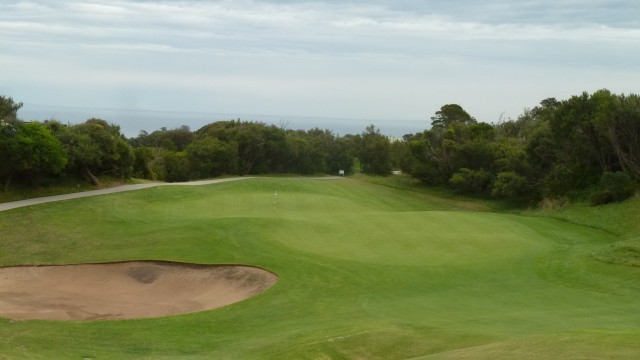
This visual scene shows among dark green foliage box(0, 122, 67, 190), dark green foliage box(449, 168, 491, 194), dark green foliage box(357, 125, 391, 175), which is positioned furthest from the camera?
dark green foliage box(357, 125, 391, 175)

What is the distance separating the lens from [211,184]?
179 ft

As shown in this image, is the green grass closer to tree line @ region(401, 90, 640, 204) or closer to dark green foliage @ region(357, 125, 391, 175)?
tree line @ region(401, 90, 640, 204)

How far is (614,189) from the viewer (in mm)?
43344

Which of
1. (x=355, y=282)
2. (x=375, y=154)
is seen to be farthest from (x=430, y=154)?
(x=355, y=282)

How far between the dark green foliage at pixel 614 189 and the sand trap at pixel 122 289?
3048 cm

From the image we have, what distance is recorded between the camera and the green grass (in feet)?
45.8

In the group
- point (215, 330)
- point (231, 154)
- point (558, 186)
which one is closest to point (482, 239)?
point (215, 330)

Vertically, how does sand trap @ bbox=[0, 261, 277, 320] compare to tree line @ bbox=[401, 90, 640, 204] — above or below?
below

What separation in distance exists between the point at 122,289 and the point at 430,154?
51.5 m

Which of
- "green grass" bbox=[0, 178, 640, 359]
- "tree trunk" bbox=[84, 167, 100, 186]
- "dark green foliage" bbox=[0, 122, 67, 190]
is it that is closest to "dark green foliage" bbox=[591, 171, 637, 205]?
"green grass" bbox=[0, 178, 640, 359]

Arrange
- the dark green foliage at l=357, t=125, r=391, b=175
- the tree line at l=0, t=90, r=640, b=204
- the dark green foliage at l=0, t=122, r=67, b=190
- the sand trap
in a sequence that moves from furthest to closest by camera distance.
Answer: the dark green foliage at l=357, t=125, r=391, b=175 → the tree line at l=0, t=90, r=640, b=204 → the dark green foliage at l=0, t=122, r=67, b=190 → the sand trap

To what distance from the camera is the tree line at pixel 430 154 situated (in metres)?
42.2

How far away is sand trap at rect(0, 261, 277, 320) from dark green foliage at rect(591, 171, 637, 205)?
3048 centimetres

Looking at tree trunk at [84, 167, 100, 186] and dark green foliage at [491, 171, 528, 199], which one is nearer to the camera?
tree trunk at [84, 167, 100, 186]
